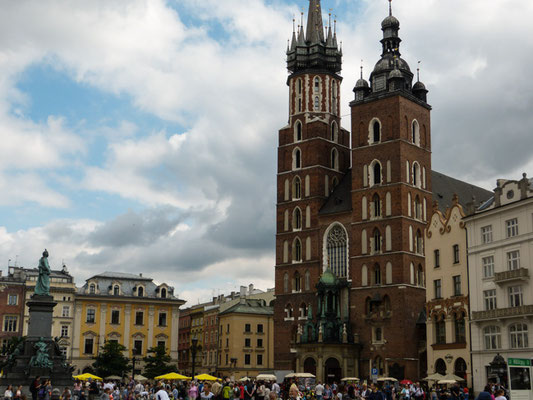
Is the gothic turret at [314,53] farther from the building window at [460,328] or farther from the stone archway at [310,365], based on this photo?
the building window at [460,328]

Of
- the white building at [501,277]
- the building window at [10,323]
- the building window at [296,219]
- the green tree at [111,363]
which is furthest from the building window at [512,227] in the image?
the building window at [10,323]

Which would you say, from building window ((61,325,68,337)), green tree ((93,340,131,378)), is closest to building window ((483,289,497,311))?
green tree ((93,340,131,378))

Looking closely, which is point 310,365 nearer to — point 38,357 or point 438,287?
point 438,287

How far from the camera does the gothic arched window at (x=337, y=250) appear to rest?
64.4 m

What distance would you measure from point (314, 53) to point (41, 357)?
45351 mm

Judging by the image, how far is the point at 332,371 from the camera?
199 feet

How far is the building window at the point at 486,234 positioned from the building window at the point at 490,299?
3161 mm

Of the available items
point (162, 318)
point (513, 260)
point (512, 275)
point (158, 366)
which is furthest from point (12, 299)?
point (512, 275)

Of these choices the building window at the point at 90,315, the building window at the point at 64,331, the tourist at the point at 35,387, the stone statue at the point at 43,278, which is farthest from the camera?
the building window at the point at 90,315

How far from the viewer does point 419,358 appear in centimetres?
5853

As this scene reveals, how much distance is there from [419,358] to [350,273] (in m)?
9.36

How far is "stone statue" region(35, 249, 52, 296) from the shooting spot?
1542 inches

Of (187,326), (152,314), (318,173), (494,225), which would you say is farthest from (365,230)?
(187,326)

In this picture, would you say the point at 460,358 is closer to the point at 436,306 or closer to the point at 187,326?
the point at 436,306
